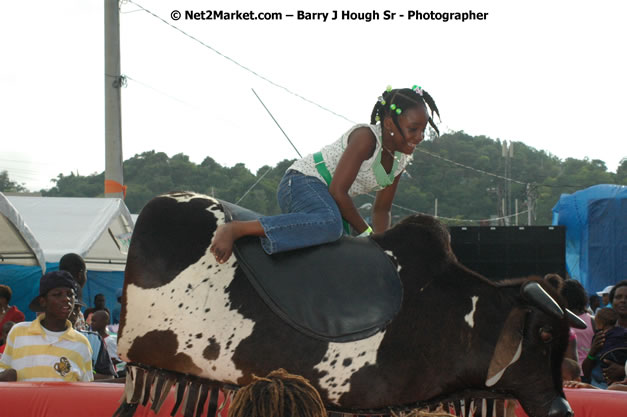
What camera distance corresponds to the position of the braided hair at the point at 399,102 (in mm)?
3232

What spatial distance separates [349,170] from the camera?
314 centimetres

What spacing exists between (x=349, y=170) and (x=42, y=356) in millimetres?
2631

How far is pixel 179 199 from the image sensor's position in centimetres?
302

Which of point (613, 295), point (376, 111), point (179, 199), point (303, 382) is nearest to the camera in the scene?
point (303, 382)

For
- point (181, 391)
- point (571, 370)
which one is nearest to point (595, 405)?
point (571, 370)

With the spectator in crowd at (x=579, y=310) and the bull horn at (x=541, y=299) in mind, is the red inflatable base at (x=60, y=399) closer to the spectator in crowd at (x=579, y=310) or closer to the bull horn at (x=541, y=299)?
the bull horn at (x=541, y=299)

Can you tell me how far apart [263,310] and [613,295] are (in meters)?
4.81

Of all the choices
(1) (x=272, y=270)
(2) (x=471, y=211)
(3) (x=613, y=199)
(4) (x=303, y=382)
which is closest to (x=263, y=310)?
(1) (x=272, y=270)

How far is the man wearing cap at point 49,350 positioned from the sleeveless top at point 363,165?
7.61ft

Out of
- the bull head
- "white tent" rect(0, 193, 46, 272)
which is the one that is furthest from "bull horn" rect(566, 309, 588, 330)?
"white tent" rect(0, 193, 46, 272)

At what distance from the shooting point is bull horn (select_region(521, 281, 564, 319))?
273 cm

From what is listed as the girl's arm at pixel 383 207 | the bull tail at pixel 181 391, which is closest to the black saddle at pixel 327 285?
the bull tail at pixel 181 391

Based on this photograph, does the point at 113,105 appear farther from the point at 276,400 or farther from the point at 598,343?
the point at 276,400

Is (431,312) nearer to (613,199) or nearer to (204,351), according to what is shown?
(204,351)
